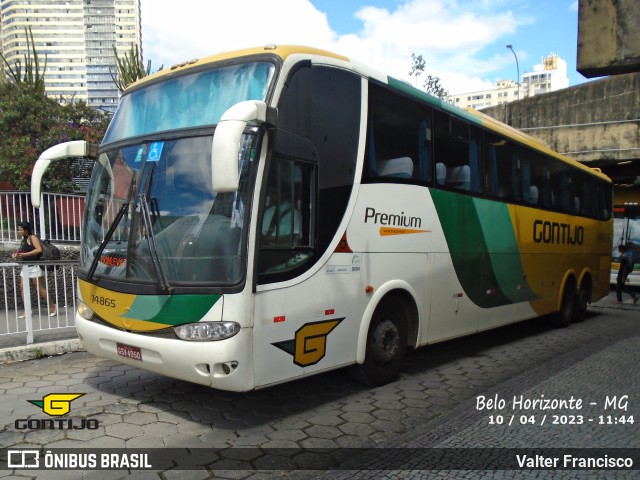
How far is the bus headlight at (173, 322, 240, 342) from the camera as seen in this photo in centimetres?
385

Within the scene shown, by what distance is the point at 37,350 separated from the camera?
6.58 metres

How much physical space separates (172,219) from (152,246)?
0.28 m

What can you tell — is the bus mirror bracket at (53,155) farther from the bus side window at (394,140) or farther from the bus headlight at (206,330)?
the bus side window at (394,140)

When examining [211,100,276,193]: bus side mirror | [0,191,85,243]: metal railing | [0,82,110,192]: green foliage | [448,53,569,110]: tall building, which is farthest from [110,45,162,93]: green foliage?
[448,53,569,110]: tall building

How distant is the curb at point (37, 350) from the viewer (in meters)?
6.32

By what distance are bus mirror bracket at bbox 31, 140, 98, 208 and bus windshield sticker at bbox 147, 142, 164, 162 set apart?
115cm

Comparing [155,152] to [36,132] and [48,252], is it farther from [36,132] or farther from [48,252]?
[36,132]

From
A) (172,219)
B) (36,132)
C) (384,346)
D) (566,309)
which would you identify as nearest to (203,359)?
(172,219)

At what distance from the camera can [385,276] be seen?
5.31 metres

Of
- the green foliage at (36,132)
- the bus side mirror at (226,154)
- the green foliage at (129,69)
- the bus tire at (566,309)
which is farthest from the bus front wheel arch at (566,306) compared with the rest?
the green foliage at (129,69)

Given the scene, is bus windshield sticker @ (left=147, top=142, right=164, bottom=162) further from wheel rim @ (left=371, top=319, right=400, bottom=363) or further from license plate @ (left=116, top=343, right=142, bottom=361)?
wheel rim @ (left=371, top=319, right=400, bottom=363)

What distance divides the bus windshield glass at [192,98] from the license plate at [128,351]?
1.90 meters

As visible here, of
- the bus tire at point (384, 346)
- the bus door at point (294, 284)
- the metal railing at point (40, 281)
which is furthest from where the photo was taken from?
the metal railing at point (40, 281)

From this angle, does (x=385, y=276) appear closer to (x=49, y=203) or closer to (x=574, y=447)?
(x=574, y=447)
